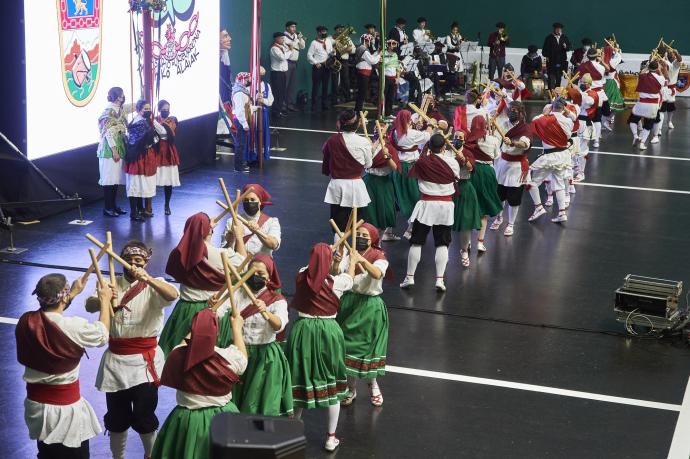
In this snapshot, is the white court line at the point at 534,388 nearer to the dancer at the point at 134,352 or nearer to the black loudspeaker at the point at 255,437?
the dancer at the point at 134,352

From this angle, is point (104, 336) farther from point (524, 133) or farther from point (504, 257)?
point (524, 133)

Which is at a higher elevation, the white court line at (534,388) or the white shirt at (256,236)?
the white shirt at (256,236)

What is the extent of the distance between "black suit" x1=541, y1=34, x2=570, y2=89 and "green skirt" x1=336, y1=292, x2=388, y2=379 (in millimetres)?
18696

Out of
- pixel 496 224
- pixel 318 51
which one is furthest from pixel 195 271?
pixel 318 51

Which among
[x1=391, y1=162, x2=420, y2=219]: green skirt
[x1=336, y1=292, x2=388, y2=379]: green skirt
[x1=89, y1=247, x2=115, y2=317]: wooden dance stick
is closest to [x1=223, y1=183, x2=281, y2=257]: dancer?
[x1=336, y1=292, x2=388, y2=379]: green skirt

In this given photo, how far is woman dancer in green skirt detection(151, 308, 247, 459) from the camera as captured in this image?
4762mm

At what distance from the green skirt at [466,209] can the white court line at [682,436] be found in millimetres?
3279

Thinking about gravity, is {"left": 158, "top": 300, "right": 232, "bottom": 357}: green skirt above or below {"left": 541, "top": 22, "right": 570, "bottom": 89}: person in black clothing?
below

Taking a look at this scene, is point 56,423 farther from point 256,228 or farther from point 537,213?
point 537,213

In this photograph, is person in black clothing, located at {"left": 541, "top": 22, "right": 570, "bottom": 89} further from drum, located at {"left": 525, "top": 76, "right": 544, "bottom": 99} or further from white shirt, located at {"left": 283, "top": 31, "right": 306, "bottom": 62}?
white shirt, located at {"left": 283, "top": 31, "right": 306, "bottom": 62}

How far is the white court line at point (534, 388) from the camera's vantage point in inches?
282

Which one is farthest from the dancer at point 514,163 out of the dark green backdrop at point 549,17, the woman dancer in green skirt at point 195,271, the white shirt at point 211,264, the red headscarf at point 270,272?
the dark green backdrop at point 549,17

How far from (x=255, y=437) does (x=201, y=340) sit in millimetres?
1387

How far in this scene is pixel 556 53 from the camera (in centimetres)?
2430
